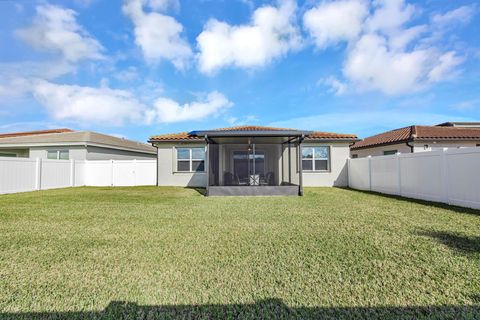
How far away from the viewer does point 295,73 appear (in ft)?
52.3

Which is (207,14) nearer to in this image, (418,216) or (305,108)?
(305,108)

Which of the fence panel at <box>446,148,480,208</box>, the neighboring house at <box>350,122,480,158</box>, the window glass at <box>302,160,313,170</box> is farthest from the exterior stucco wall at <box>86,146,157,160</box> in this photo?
the neighboring house at <box>350,122,480,158</box>

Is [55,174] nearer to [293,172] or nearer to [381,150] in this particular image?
[293,172]

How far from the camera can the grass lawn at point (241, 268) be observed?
7.86 ft

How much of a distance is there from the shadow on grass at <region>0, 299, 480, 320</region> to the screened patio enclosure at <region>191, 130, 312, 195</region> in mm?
8960

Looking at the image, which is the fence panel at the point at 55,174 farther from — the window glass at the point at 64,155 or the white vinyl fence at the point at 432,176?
the white vinyl fence at the point at 432,176

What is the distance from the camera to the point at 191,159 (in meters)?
15.7

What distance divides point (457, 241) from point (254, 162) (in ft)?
28.8

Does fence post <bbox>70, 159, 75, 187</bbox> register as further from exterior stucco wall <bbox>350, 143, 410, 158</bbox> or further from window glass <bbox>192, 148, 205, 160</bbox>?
exterior stucco wall <bbox>350, 143, 410, 158</bbox>

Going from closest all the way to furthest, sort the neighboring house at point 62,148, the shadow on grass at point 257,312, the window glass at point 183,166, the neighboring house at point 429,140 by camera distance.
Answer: the shadow on grass at point 257,312 < the window glass at point 183,166 < the neighboring house at point 429,140 < the neighboring house at point 62,148

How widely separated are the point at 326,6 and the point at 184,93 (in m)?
12.8

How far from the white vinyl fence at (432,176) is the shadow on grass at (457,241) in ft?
11.7

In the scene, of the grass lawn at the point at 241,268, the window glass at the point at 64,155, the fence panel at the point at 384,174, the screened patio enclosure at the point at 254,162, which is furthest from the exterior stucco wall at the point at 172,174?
the fence panel at the point at 384,174

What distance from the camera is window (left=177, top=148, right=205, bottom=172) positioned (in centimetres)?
1565
